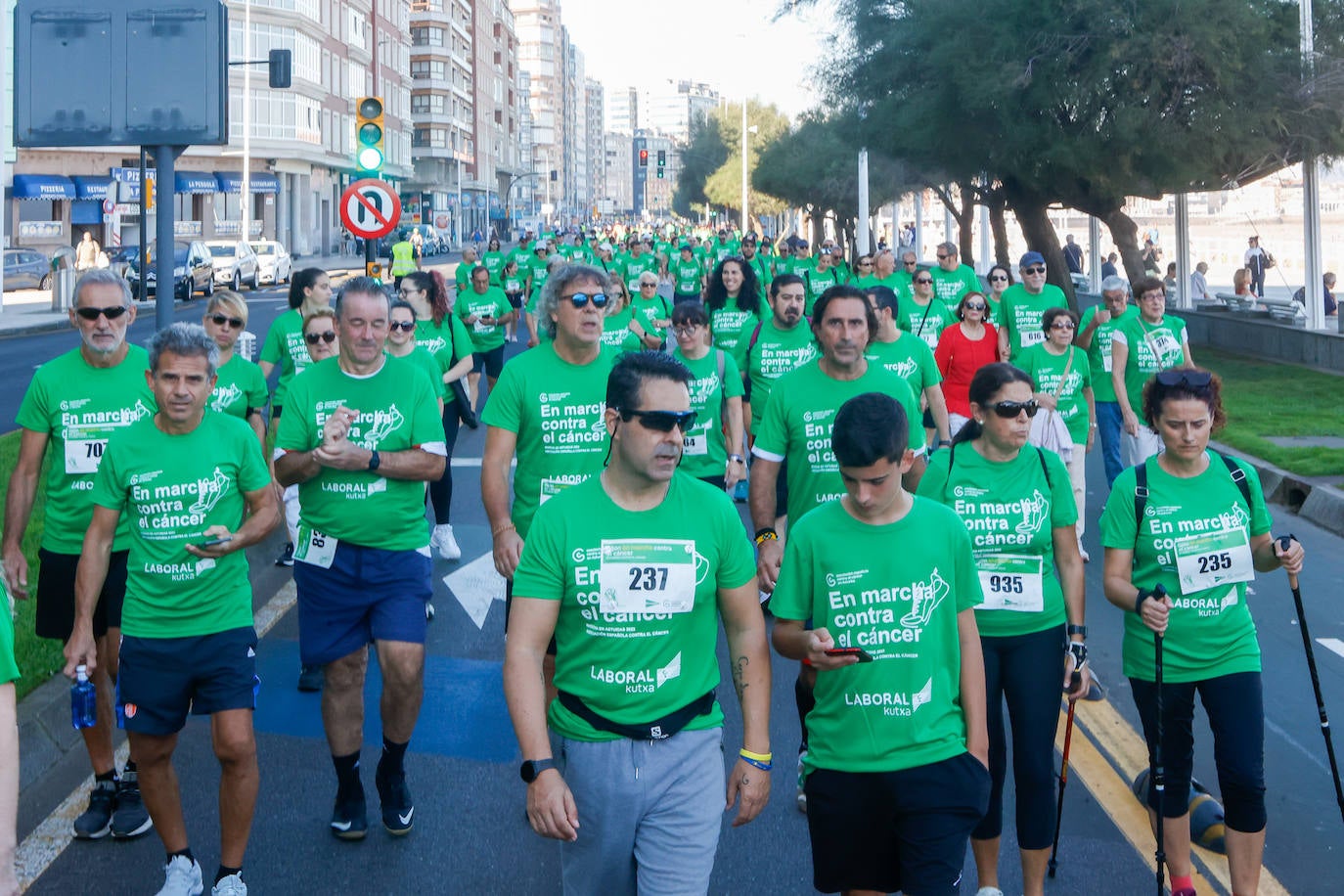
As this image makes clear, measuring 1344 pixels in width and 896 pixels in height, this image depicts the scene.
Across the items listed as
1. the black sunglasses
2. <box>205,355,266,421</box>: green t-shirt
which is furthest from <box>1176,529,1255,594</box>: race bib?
<box>205,355,266,421</box>: green t-shirt

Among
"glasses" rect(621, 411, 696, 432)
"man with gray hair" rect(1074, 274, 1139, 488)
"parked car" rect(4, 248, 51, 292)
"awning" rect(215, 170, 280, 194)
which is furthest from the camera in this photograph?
"awning" rect(215, 170, 280, 194)

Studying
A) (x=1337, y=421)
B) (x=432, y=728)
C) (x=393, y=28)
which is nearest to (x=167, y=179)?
(x=432, y=728)

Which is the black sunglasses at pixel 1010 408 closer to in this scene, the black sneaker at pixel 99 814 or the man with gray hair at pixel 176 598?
the man with gray hair at pixel 176 598

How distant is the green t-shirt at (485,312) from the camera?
15.8 m

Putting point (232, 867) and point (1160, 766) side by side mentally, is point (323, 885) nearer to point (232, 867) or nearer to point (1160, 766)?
point (232, 867)

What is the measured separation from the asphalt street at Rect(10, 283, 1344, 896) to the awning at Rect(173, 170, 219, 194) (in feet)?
196

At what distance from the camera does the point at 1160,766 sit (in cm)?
478

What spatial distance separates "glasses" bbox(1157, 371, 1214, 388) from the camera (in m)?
4.90

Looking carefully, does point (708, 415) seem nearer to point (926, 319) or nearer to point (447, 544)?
point (447, 544)

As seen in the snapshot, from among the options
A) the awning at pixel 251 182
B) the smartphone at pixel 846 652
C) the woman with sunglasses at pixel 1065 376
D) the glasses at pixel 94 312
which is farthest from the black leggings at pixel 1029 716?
the awning at pixel 251 182

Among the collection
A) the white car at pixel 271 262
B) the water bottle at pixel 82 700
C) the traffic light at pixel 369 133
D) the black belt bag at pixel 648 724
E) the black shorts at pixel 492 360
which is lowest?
the water bottle at pixel 82 700

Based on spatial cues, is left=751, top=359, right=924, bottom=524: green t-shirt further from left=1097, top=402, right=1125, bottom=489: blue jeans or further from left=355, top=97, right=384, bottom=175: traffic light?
left=355, top=97, right=384, bottom=175: traffic light

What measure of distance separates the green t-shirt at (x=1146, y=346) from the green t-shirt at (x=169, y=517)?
7.10 meters

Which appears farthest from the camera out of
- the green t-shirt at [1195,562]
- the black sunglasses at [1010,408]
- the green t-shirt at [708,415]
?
the green t-shirt at [708,415]
